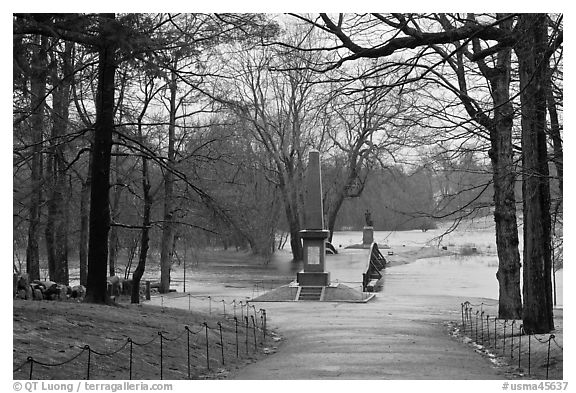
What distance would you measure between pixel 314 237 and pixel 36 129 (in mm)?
12413

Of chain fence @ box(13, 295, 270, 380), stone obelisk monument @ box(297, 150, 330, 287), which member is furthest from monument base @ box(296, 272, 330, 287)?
chain fence @ box(13, 295, 270, 380)

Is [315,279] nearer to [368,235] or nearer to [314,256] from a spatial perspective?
[314,256]

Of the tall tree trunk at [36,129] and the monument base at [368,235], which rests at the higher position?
the tall tree trunk at [36,129]

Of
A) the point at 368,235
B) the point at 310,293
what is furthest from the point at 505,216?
the point at 368,235

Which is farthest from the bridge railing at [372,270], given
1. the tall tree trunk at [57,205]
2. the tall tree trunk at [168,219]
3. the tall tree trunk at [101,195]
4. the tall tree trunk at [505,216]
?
the tall tree trunk at [101,195]

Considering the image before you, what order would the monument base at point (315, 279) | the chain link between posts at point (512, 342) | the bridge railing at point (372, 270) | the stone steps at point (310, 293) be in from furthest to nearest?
1. the bridge railing at point (372, 270)
2. the monument base at point (315, 279)
3. the stone steps at point (310, 293)
4. the chain link between posts at point (512, 342)

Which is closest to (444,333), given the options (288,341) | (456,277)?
(288,341)

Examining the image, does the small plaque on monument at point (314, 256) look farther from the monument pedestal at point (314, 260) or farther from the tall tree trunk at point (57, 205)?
Result: the tall tree trunk at point (57, 205)

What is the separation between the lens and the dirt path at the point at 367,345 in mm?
10320

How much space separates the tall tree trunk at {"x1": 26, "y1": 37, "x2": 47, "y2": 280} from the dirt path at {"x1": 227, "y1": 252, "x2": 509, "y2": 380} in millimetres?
5725

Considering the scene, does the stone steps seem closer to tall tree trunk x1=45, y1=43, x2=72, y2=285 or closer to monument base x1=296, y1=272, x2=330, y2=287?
monument base x1=296, y1=272, x2=330, y2=287

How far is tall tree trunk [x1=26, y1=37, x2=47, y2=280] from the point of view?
41.3 ft

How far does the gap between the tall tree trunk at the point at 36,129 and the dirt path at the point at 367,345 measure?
18.8 feet

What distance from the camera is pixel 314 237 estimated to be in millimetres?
28734
